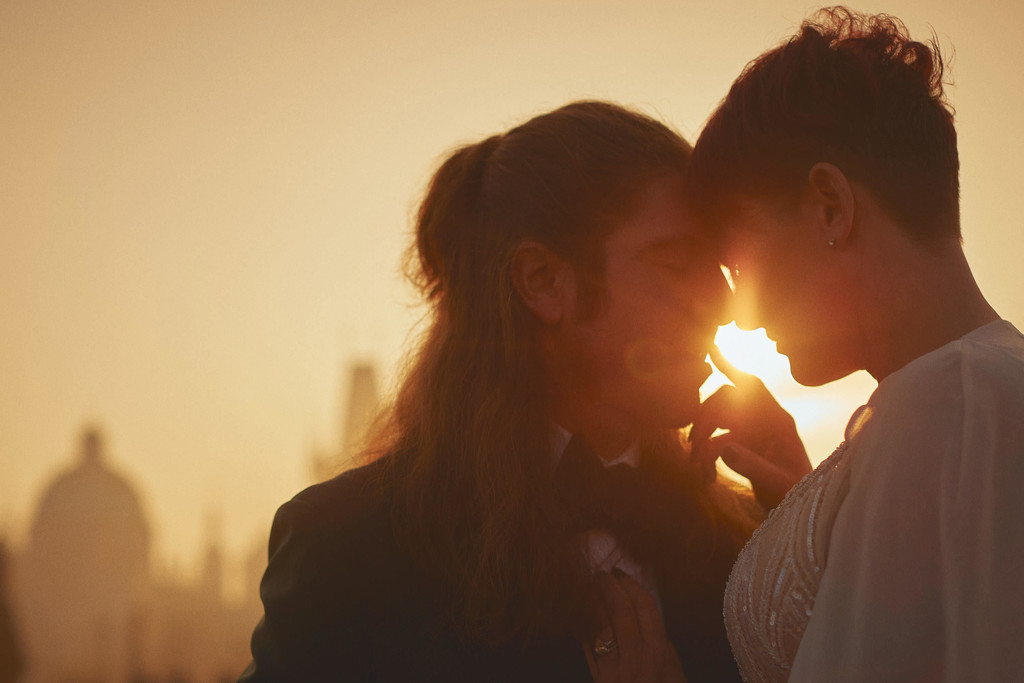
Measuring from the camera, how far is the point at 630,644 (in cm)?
235

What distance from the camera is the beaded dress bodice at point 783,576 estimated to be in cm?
178

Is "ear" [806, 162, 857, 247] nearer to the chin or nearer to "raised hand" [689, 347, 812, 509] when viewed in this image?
the chin

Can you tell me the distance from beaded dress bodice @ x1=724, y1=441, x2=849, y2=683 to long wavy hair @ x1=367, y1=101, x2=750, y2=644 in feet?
1.57

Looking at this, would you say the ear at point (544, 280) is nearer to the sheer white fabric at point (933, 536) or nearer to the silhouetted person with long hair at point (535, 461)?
the silhouetted person with long hair at point (535, 461)

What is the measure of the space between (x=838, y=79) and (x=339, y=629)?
6.72 feet

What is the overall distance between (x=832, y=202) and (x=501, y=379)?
132 cm

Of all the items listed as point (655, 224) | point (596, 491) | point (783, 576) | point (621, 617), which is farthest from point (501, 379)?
point (783, 576)

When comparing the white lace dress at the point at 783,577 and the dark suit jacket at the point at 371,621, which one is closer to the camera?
the white lace dress at the point at 783,577

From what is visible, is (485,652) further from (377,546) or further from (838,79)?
(838,79)

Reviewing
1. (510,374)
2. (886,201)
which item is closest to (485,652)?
(510,374)

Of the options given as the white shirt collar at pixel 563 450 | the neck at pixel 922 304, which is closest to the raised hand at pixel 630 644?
the white shirt collar at pixel 563 450

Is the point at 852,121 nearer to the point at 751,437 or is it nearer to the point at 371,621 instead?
the point at 751,437

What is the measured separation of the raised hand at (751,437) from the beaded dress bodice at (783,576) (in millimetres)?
580

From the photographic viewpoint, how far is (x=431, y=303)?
3285mm
